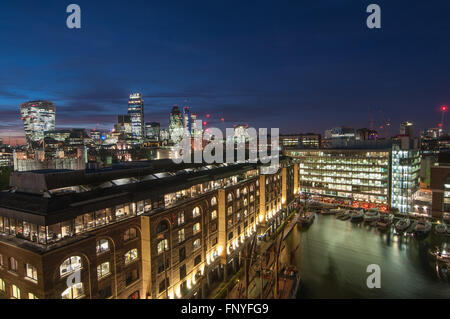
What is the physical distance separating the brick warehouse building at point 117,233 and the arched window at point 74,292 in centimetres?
8

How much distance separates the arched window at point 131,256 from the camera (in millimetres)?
24375

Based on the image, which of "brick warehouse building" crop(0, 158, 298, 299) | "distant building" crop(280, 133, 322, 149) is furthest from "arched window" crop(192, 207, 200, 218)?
"distant building" crop(280, 133, 322, 149)

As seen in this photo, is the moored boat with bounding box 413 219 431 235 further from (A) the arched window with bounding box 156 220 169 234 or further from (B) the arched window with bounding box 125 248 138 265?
(B) the arched window with bounding box 125 248 138 265

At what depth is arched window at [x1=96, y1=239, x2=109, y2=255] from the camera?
21.7m

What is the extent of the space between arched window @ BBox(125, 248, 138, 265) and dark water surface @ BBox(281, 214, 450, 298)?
2279 cm

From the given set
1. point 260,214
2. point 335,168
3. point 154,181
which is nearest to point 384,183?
point 335,168

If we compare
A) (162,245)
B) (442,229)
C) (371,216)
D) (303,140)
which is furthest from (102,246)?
(303,140)

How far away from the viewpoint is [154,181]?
3056 centimetres

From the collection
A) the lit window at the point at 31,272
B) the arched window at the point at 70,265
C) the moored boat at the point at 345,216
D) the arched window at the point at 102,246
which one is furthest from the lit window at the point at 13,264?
the moored boat at the point at 345,216

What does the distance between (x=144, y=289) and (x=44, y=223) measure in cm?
1290

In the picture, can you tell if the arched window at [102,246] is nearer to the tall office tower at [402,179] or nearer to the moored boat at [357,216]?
the moored boat at [357,216]

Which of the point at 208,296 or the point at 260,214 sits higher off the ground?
the point at 260,214

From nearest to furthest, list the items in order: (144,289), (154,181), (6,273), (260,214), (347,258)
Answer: (6,273)
(144,289)
(154,181)
(347,258)
(260,214)
